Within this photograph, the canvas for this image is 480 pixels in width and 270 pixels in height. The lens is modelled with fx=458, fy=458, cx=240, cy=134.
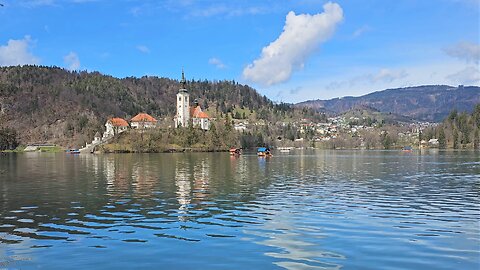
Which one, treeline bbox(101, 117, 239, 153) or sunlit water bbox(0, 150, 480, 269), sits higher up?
treeline bbox(101, 117, 239, 153)

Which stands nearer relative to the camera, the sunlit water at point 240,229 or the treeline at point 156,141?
the sunlit water at point 240,229

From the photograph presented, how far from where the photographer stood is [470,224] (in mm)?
25172

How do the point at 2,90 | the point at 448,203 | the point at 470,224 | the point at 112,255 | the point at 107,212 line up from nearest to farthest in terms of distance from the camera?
1. the point at 112,255
2. the point at 470,224
3. the point at 107,212
4. the point at 448,203
5. the point at 2,90

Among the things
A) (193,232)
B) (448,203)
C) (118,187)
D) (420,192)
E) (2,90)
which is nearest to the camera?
(193,232)

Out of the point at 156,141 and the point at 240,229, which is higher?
the point at 156,141

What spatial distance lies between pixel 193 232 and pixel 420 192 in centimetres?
2595

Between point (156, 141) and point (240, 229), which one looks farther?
point (156, 141)

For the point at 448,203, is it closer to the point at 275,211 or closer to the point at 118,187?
the point at 275,211

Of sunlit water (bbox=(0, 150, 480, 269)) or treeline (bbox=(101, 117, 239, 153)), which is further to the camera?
treeline (bbox=(101, 117, 239, 153))

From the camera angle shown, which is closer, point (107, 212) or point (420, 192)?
point (107, 212)

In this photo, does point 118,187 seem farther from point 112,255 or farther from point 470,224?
point 470,224

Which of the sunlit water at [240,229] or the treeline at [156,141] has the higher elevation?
the treeline at [156,141]

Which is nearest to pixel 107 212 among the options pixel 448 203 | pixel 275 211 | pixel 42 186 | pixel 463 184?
pixel 275 211

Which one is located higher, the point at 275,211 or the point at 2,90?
the point at 2,90
